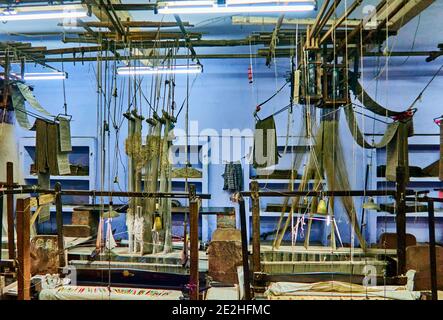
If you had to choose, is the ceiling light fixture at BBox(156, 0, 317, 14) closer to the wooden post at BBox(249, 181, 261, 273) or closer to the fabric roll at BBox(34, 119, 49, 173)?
the wooden post at BBox(249, 181, 261, 273)

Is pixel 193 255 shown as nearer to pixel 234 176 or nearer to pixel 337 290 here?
pixel 337 290

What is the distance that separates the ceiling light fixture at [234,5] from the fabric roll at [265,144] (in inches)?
74.9

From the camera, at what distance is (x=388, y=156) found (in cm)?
340

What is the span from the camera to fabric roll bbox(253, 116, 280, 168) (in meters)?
4.34

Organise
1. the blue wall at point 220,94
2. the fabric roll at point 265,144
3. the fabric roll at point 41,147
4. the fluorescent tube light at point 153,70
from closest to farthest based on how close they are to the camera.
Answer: the fabric roll at point 41,147 → the fabric roll at point 265,144 → the fluorescent tube light at point 153,70 → the blue wall at point 220,94

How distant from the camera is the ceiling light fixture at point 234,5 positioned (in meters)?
2.47

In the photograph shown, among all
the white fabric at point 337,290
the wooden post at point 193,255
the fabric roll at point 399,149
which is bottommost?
the white fabric at point 337,290

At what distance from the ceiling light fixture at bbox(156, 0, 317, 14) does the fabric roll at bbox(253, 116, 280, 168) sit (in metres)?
1.90

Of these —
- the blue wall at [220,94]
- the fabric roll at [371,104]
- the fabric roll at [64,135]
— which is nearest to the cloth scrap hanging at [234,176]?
the blue wall at [220,94]

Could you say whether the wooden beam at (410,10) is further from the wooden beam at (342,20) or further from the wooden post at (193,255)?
the wooden post at (193,255)

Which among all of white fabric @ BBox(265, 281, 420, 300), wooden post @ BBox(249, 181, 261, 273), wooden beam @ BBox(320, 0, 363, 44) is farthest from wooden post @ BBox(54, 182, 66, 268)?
wooden beam @ BBox(320, 0, 363, 44)
